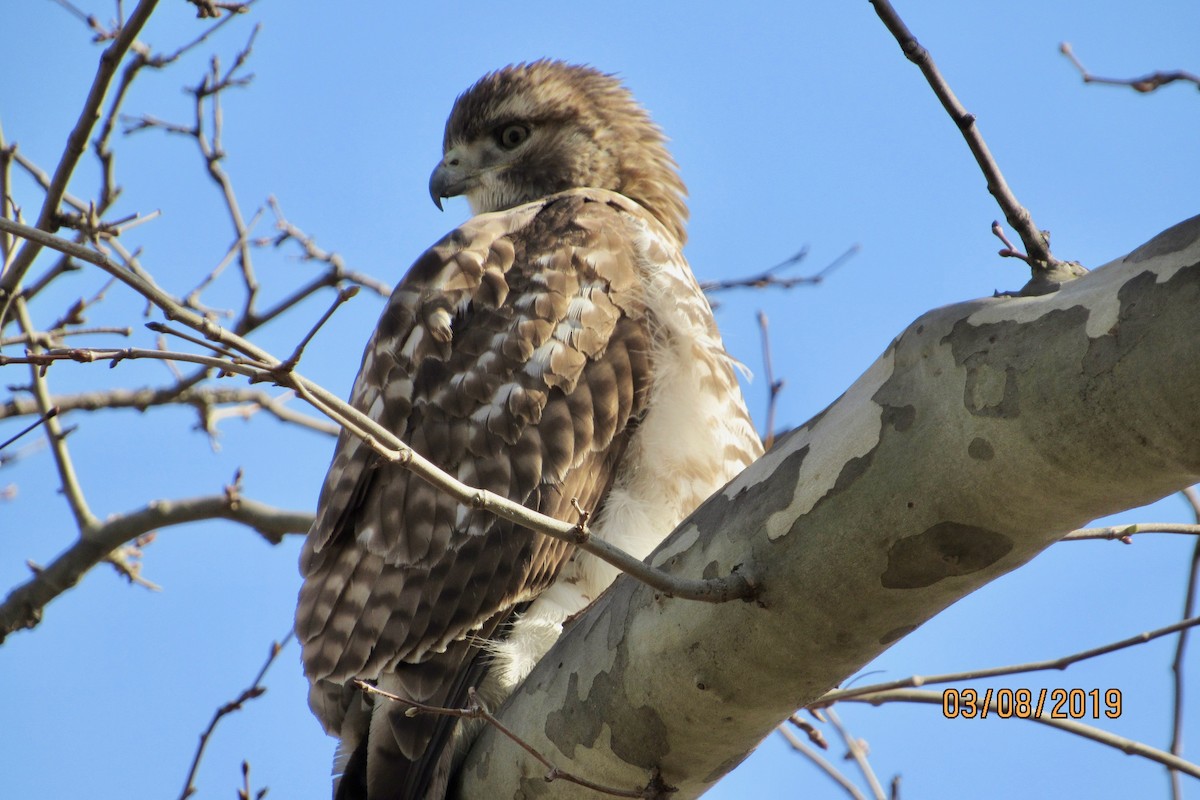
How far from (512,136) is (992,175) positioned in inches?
131

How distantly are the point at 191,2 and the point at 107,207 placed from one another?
0.77m

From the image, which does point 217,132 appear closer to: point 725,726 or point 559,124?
point 559,124

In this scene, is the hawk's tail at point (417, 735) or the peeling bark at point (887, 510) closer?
the peeling bark at point (887, 510)

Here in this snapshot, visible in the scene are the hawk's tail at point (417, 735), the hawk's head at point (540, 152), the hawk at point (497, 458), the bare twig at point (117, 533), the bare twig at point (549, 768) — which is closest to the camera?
the bare twig at point (549, 768)

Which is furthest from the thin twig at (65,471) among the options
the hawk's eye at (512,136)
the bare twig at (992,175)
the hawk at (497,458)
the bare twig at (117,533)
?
the bare twig at (992,175)

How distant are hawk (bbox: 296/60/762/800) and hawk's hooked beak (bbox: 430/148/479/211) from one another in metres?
1.10

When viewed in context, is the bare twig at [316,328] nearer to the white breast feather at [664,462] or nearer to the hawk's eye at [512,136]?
the white breast feather at [664,462]

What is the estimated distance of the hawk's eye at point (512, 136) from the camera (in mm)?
5148

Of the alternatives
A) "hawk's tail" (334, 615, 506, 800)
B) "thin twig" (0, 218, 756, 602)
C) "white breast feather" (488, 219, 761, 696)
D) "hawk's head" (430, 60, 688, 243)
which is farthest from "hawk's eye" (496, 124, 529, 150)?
"thin twig" (0, 218, 756, 602)

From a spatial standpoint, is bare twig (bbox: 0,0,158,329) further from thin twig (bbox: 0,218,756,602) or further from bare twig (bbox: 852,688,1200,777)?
bare twig (bbox: 852,688,1200,777)

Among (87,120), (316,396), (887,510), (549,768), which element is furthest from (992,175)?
(87,120)

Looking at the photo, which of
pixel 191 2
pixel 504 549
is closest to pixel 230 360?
pixel 504 549

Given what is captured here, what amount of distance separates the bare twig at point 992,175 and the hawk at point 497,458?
1.46 m

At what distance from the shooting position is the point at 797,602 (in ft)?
6.85
